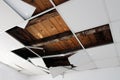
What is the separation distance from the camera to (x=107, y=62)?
3.72m

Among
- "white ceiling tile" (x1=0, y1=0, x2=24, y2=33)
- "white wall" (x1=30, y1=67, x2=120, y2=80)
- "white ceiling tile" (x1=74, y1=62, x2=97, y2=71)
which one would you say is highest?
"white ceiling tile" (x1=74, y1=62, x2=97, y2=71)

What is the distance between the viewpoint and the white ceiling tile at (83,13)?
217 cm

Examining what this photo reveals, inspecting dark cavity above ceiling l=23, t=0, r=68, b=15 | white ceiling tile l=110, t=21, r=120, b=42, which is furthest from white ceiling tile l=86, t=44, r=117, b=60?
dark cavity above ceiling l=23, t=0, r=68, b=15

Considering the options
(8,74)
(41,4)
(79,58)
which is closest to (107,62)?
(79,58)

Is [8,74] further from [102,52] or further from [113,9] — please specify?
[113,9]

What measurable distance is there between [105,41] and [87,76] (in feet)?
4.78

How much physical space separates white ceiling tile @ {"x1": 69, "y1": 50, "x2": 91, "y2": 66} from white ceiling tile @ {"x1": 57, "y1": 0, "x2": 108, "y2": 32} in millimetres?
932

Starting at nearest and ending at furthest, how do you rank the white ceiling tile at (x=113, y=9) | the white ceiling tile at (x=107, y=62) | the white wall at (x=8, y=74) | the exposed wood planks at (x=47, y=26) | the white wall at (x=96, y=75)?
1. the white ceiling tile at (x=113, y=9)
2. the exposed wood planks at (x=47, y=26)
3. the white ceiling tile at (x=107, y=62)
4. the white wall at (x=96, y=75)
5. the white wall at (x=8, y=74)

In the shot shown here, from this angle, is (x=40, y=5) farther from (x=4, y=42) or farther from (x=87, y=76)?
(x=87, y=76)

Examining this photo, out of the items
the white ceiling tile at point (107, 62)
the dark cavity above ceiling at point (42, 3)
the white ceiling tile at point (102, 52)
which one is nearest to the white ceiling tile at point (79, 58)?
the white ceiling tile at point (102, 52)

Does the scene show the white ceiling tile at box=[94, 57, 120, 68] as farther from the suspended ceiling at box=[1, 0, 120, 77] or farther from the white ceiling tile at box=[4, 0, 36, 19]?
the white ceiling tile at box=[4, 0, 36, 19]

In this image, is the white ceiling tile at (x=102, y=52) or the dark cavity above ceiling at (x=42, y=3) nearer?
the dark cavity above ceiling at (x=42, y=3)

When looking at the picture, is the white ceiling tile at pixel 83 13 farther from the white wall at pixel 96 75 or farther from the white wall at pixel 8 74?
the white wall at pixel 8 74

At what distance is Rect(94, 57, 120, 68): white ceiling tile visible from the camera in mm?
3603
